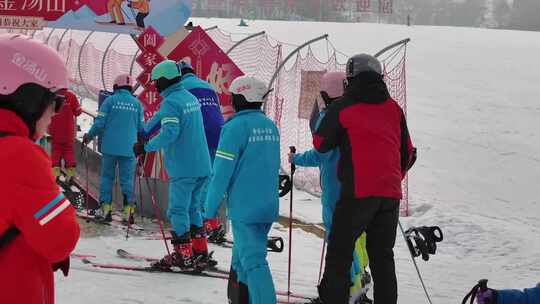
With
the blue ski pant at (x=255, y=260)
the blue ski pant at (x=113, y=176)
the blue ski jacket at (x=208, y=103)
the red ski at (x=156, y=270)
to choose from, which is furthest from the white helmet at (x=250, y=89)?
the blue ski pant at (x=113, y=176)

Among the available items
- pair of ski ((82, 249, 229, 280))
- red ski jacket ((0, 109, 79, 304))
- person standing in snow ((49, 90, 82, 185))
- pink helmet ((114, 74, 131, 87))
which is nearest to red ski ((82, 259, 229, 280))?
pair of ski ((82, 249, 229, 280))

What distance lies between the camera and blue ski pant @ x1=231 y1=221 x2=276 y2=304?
4688mm

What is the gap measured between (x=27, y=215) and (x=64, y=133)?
7.29m

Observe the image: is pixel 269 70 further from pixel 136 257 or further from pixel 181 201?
pixel 181 201

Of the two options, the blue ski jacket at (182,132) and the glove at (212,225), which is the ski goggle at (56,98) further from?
the glove at (212,225)

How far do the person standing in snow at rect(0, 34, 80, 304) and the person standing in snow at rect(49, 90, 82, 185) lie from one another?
6.82 metres

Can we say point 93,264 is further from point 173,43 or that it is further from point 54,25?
point 54,25

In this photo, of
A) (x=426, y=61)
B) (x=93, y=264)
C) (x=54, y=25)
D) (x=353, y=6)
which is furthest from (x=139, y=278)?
(x=353, y=6)

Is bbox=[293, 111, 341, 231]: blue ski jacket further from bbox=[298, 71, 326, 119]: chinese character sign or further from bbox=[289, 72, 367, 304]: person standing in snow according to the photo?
bbox=[298, 71, 326, 119]: chinese character sign

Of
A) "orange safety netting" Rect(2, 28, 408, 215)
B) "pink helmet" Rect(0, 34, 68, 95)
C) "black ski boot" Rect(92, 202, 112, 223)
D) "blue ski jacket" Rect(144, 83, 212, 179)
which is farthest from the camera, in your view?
"orange safety netting" Rect(2, 28, 408, 215)

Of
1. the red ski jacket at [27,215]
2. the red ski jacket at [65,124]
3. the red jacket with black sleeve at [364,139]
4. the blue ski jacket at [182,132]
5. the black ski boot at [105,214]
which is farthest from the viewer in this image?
the red ski jacket at [65,124]

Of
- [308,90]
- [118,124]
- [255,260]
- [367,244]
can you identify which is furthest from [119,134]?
[367,244]

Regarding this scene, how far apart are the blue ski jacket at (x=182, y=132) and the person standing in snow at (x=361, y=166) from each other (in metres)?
1.86

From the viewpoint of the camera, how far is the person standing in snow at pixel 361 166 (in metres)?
4.58
